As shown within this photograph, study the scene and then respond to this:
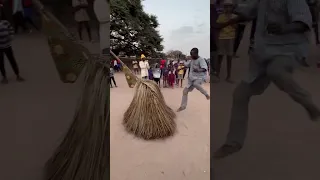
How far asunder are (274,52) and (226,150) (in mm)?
438

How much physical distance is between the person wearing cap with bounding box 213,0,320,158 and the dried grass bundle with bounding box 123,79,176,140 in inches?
73.9

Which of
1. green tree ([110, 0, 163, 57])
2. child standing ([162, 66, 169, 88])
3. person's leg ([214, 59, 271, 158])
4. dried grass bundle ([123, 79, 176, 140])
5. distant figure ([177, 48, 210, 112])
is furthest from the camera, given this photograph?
green tree ([110, 0, 163, 57])

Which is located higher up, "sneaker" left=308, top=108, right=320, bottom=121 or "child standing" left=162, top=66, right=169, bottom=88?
"sneaker" left=308, top=108, right=320, bottom=121

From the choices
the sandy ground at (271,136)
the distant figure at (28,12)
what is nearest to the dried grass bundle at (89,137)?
the distant figure at (28,12)

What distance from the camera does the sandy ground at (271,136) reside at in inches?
43.3

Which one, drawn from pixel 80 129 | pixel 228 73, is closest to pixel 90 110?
pixel 80 129

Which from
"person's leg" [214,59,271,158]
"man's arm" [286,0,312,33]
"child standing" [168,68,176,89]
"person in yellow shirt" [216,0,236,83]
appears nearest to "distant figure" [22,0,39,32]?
"person in yellow shirt" [216,0,236,83]

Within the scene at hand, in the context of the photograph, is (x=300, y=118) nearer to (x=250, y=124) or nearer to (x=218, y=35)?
(x=250, y=124)

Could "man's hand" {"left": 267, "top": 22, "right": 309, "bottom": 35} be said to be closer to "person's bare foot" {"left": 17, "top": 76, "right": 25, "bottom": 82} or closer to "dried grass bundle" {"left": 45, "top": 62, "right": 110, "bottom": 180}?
"dried grass bundle" {"left": 45, "top": 62, "right": 110, "bottom": 180}

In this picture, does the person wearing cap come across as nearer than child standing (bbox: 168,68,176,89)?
Yes

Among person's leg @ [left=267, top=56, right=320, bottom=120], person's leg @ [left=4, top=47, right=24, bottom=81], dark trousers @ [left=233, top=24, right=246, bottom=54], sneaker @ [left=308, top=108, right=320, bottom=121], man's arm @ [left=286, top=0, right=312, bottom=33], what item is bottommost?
sneaker @ [left=308, top=108, right=320, bottom=121]

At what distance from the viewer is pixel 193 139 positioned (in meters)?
3.17

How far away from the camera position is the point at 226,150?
46.3 inches

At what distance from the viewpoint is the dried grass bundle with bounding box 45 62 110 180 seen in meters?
1.13
